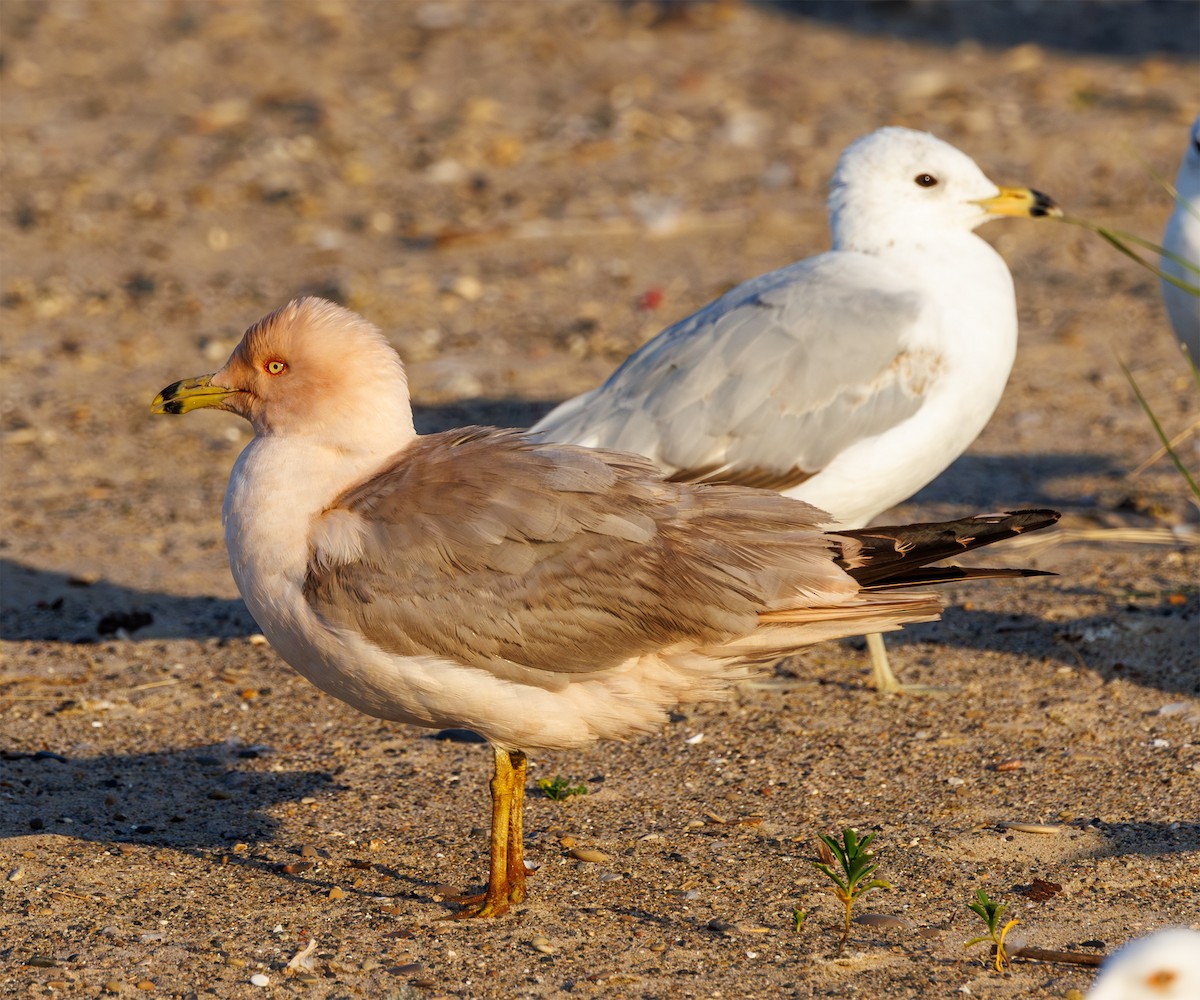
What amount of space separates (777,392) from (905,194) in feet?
3.52

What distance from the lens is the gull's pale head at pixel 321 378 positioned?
4.19m

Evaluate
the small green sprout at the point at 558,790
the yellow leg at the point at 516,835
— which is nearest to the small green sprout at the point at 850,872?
the yellow leg at the point at 516,835

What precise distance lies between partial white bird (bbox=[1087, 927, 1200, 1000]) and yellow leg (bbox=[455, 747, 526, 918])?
1730 millimetres

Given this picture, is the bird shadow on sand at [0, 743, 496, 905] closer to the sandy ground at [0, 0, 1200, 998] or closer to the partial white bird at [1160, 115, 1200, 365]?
the sandy ground at [0, 0, 1200, 998]

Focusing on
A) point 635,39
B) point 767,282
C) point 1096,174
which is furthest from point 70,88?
point 767,282

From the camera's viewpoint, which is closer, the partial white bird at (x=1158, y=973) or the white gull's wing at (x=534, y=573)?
the partial white bird at (x=1158, y=973)

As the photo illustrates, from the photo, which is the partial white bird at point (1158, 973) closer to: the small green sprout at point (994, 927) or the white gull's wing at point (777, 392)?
the small green sprout at point (994, 927)

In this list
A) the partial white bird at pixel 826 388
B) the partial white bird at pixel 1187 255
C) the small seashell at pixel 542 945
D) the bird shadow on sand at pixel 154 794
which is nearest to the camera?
the small seashell at pixel 542 945

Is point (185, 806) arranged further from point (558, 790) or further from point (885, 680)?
point (885, 680)

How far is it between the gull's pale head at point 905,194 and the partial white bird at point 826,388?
0.71 feet

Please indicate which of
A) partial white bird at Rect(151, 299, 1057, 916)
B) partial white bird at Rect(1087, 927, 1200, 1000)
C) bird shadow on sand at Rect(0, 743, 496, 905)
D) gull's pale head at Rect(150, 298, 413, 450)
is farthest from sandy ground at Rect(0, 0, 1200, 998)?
gull's pale head at Rect(150, 298, 413, 450)

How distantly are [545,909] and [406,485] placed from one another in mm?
1149

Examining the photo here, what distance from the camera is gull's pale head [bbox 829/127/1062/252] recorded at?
6.02 meters

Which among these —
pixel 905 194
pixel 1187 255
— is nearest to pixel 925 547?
pixel 905 194
